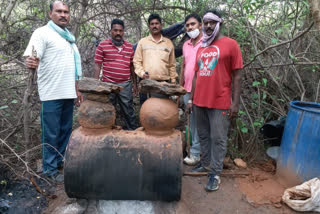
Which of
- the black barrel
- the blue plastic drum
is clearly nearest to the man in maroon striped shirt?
the black barrel

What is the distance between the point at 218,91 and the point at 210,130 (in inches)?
23.1

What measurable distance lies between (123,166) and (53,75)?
1452 mm

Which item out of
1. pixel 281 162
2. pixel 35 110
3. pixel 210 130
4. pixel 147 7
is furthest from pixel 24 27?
pixel 281 162

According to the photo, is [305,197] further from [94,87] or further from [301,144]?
[94,87]

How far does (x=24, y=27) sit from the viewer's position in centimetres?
425

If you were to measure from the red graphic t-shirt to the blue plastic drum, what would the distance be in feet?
2.97

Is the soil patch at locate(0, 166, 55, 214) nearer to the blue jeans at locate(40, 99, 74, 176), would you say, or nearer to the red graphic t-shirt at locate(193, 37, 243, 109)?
the blue jeans at locate(40, 99, 74, 176)

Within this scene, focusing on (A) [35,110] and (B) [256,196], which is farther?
(A) [35,110]

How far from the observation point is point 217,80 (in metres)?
2.68

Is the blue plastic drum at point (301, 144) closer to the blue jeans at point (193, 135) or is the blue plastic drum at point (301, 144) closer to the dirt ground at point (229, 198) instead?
the dirt ground at point (229, 198)

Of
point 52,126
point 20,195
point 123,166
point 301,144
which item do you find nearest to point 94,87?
point 123,166

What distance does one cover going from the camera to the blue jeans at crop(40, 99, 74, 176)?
285 centimetres

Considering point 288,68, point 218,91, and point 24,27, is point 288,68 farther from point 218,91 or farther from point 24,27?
point 24,27

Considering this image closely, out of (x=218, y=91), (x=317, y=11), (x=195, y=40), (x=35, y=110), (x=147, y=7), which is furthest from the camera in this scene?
(x=147, y=7)
